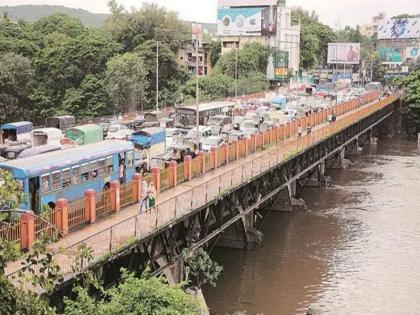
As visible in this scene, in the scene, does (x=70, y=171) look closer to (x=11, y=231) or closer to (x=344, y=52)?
(x=11, y=231)

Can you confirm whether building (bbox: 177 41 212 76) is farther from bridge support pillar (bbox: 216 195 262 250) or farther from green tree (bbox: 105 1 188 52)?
bridge support pillar (bbox: 216 195 262 250)

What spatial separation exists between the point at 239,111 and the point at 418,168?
1791 cm

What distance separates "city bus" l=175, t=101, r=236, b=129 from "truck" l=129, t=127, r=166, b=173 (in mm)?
11837

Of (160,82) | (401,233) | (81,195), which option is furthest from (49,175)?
(160,82)

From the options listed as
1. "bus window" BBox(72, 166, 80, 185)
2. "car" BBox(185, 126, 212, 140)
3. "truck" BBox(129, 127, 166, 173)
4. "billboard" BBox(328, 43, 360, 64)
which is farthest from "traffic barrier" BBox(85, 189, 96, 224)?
"billboard" BBox(328, 43, 360, 64)

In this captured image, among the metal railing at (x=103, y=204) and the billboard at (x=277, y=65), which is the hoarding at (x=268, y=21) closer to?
the billboard at (x=277, y=65)

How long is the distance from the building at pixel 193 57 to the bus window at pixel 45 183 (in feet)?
244

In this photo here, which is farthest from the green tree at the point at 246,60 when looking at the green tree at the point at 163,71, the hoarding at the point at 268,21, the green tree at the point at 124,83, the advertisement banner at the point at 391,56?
the advertisement banner at the point at 391,56

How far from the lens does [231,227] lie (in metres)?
31.7

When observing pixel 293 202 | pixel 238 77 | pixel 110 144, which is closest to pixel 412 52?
pixel 238 77

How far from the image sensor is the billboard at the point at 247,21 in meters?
114

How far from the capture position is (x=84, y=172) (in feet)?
74.1

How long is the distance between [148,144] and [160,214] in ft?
51.1

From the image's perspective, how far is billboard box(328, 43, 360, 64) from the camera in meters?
130
